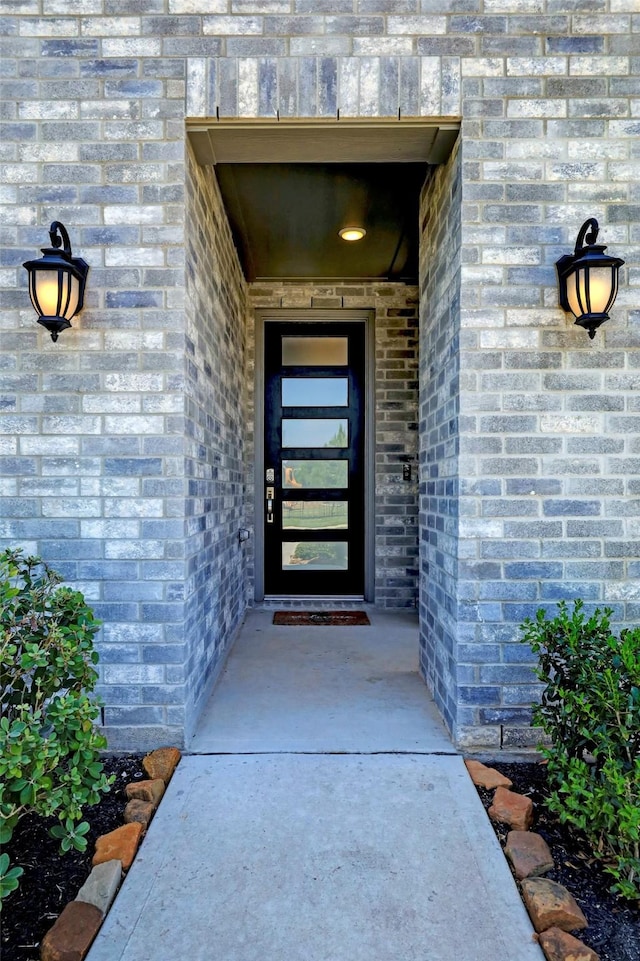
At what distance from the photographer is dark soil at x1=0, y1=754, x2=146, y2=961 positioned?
1276 millimetres

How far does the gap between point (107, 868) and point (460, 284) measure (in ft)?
7.59

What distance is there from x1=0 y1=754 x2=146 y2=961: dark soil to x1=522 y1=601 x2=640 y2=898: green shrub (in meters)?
1.39

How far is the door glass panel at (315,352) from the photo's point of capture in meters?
4.36

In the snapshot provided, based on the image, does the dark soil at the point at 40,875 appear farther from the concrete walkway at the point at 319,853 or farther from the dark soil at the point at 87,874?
the concrete walkway at the point at 319,853

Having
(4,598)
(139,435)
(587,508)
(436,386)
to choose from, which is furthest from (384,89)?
(4,598)

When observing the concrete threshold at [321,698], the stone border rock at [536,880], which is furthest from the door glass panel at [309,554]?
the stone border rock at [536,880]

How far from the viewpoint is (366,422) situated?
170 inches

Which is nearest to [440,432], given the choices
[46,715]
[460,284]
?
[460,284]

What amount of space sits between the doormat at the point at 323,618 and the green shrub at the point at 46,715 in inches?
90.4

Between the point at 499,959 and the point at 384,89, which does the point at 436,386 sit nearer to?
the point at 384,89

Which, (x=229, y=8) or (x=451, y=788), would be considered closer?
(x=451, y=788)

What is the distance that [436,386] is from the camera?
2525mm

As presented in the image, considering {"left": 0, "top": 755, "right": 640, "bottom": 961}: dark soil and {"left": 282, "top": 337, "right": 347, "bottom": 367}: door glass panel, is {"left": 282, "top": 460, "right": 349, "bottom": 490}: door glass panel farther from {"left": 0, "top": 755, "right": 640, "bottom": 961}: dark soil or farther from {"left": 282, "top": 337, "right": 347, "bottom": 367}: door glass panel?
{"left": 0, "top": 755, "right": 640, "bottom": 961}: dark soil

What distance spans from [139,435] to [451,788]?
5.81ft
